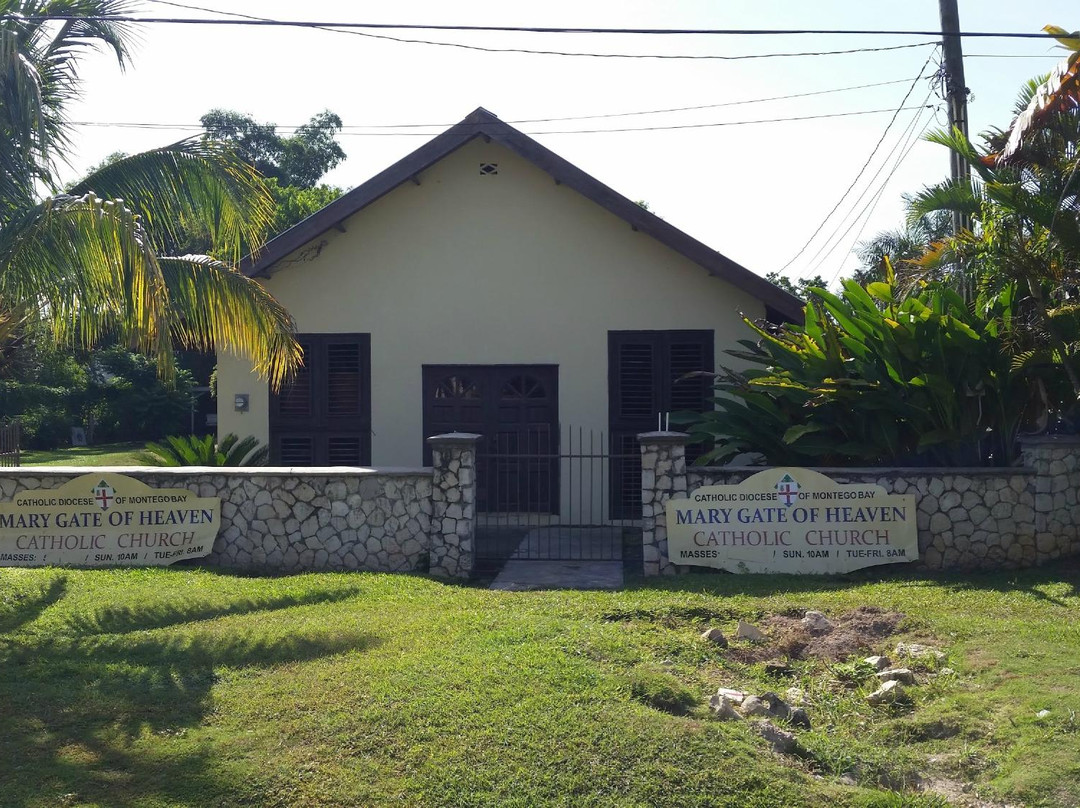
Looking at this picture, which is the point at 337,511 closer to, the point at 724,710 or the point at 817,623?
the point at 817,623

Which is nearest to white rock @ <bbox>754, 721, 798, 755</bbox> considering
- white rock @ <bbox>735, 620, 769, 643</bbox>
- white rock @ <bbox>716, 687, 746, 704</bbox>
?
white rock @ <bbox>716, 687, 746, 704</bbox>

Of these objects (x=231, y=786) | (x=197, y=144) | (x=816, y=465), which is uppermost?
(x=197, y=144)

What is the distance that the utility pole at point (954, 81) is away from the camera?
1362cm

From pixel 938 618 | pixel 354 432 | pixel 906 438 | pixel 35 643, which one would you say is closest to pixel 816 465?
pixel 906 438

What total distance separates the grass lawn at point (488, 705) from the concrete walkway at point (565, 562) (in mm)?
1173

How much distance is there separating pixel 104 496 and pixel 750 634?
7.21 m

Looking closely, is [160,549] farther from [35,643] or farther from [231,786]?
[231,786]

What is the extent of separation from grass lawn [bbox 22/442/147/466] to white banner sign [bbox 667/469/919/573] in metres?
15.0

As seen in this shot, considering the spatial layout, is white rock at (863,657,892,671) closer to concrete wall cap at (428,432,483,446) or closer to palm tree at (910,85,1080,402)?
palm tree at (910,85,1080,402)

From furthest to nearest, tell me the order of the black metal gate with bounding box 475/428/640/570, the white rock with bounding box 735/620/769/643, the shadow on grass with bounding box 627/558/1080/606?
the black metal gate with bounding box 475/428/640/570 < the shadow on grass with bounding box 627/558/1080/606 < the white rock with bounding box 735/620/769/643

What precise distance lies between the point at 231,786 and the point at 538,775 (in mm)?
1547

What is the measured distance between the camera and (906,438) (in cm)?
1198

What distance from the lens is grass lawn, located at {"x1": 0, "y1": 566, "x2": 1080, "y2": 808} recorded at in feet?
18.1

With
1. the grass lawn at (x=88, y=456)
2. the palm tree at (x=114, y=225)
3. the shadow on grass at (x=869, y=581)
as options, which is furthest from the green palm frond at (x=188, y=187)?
the grass lawn at (x=88, y=456)
